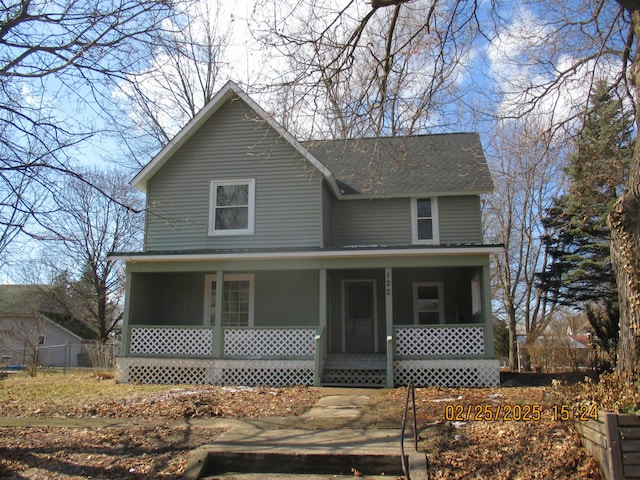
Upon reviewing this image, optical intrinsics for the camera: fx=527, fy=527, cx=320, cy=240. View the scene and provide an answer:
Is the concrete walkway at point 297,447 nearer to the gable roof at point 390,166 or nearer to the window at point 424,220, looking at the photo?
the gable roof at point 390,166

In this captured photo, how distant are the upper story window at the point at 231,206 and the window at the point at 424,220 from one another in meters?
4.98

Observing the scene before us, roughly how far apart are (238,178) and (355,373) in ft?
21.2

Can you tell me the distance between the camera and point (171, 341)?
13812 millimetres

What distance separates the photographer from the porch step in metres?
12.9

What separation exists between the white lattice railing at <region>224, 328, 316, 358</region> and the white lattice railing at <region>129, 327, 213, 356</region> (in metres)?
0.60

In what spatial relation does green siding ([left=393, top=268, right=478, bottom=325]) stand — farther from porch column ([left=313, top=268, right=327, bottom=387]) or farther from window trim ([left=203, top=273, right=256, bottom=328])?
window trim ([left=203, top=273, right=256, bottom=328])

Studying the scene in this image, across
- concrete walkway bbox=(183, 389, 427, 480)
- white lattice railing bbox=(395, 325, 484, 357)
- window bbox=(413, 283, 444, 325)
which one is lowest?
concrete walkway bbox=(183, 389, 427, 480)

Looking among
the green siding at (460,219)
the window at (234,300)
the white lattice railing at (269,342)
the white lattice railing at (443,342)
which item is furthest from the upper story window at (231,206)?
the green siding at (460,219)

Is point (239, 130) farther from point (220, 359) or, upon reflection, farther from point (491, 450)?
point (491, 450)

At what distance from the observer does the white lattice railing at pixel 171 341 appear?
540 inches

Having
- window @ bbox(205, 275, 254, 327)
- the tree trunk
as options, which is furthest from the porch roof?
the tree trunk

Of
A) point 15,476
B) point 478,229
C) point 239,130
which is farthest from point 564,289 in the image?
point 15,476

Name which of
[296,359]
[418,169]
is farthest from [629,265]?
[418,169]

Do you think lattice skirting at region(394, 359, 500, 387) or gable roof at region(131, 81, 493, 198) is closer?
lattice skirting at region(394, 359, 500, 387)
